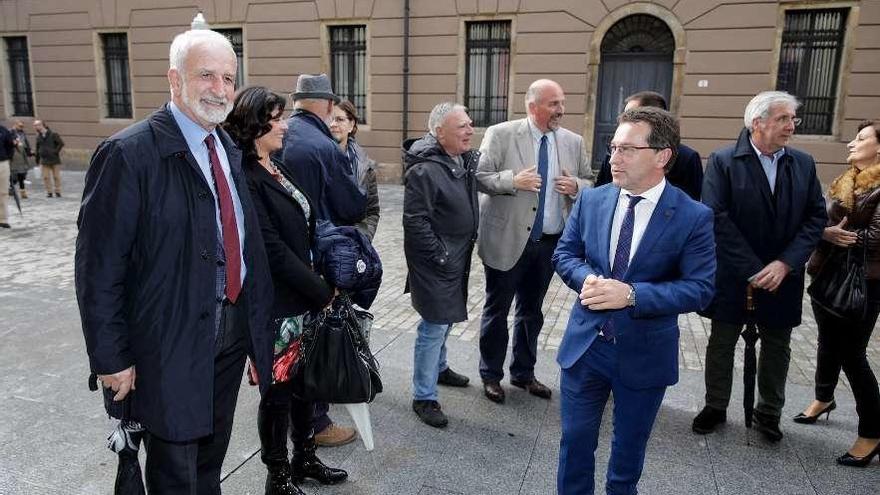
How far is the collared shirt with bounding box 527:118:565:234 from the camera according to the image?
3.96 metres

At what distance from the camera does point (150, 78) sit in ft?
52.4

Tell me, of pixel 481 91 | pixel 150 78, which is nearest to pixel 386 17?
pixel 481 91

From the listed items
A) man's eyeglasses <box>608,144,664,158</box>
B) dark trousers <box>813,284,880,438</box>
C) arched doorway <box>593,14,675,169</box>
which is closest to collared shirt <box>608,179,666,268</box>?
man's eyeglasses <box>608,144,664,158</box>

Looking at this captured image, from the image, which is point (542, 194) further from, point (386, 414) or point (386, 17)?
point (386, 17)

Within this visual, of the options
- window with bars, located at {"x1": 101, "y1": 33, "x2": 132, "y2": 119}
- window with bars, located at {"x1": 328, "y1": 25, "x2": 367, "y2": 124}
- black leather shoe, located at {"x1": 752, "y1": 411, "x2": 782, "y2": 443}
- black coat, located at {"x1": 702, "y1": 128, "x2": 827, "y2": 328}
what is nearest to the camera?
black coat, located at {"x1": 702, "y1": 128, "x2": 827, "y2": 328}

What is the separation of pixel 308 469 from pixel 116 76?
17.3m

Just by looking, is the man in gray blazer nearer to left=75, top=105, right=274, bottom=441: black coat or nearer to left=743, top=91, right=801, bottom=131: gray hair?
left=743, top=91, right=801, bottom=131: gray hair

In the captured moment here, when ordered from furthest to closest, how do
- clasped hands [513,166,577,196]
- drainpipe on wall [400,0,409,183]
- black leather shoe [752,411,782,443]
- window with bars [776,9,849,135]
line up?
drainpipe on wall [400,0,409,183]
window with bars [776,9,849,135]
clasped hands [513,166,577,196]
black leather shoe [752,411,782,443]

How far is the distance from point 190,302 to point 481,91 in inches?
494

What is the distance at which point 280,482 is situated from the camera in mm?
2691

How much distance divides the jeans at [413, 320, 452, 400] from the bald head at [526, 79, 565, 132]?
1.49 meters

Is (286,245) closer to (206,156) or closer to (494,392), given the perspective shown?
(206,156)

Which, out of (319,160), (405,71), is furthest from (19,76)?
(319,160)

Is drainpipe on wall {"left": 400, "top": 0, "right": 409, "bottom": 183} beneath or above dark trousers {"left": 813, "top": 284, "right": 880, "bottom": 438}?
above
